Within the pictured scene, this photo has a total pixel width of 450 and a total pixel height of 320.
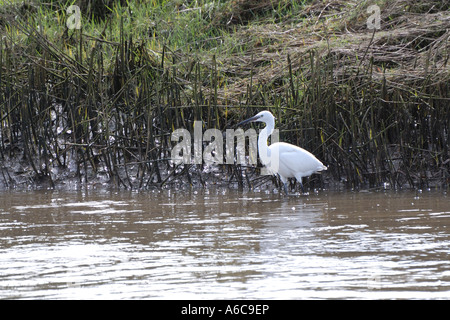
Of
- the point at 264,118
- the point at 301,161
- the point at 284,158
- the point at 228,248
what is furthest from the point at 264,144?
the point at 228,248

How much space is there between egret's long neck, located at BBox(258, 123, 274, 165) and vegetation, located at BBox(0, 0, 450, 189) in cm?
15

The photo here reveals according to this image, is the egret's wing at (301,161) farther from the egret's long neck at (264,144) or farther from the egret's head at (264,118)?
the egret's head at (264,118)

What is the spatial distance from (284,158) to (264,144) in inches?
19.6

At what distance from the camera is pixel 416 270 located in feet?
13.2

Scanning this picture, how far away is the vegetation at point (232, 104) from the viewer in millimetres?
8492

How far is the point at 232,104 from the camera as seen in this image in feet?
31.3

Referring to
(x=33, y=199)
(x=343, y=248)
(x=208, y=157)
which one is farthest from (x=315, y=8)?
(x=343, y=248)

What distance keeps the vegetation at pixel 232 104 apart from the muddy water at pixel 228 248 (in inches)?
44.2

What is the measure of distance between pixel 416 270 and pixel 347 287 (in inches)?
20.7

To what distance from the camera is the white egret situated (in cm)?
812

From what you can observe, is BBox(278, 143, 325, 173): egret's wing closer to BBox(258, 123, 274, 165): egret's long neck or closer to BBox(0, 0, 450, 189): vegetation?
BBox(258, 123, 274, 165): egret's long neck

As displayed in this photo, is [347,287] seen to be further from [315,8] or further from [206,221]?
[315,8]

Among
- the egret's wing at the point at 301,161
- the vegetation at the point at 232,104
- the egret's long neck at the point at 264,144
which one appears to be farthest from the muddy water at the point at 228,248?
the vegetation at the point at 232,104

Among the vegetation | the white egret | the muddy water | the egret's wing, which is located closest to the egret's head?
the white egret
